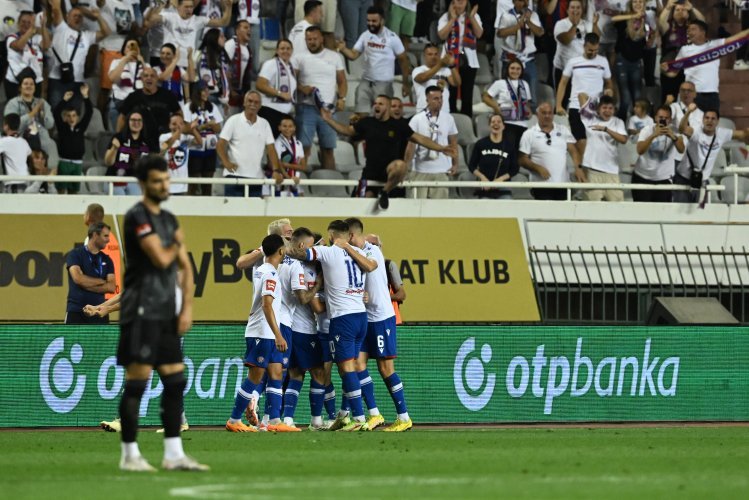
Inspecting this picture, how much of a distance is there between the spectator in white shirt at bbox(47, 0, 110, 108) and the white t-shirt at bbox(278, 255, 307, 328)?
6662 mm

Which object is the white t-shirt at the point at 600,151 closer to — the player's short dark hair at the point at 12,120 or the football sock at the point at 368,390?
the football sock at the point at 368,390

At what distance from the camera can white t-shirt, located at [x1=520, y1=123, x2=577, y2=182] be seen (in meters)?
22.0

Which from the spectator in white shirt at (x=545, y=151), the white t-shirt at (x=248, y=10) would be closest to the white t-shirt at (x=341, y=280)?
the spectator in white shirt at (x=545, y=151)

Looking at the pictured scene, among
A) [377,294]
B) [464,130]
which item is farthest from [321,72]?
[377,294]

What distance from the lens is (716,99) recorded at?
78.3ft

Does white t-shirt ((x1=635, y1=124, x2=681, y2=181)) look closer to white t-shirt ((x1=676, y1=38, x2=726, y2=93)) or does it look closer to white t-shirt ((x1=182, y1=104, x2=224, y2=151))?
white t-shirt ((x1=676, y1=38, x2=726, y2=93))

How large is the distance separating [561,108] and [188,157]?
6.23 metres

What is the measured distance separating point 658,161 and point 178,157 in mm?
7489

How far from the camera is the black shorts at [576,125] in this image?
22.7m

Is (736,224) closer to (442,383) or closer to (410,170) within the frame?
(410,170)

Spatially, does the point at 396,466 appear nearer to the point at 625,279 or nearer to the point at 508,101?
the point at 625,279

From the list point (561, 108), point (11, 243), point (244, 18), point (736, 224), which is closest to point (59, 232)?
point (11, 243)

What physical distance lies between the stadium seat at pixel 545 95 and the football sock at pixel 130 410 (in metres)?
15.1

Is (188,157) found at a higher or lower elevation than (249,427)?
higher
